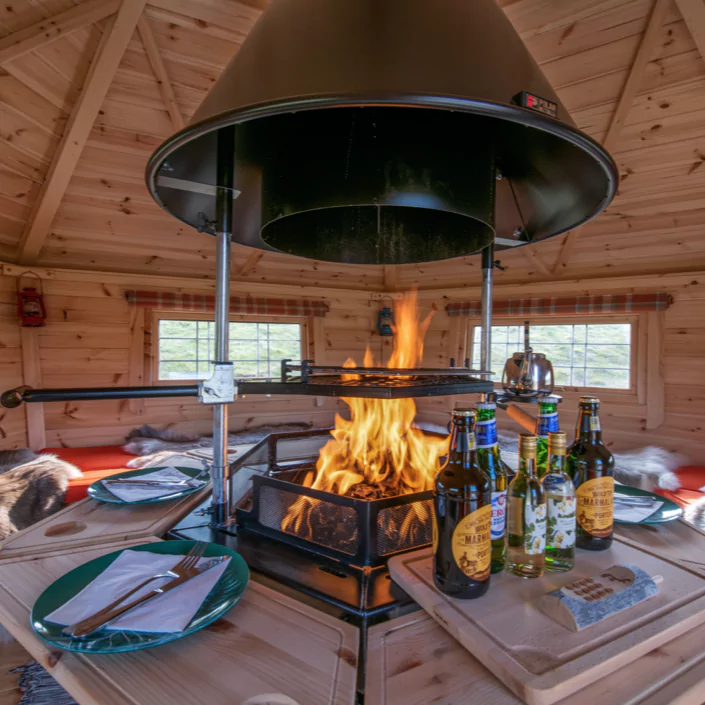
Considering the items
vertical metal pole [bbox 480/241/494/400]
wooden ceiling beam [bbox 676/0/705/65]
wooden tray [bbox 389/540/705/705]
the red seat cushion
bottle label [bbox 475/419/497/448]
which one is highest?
wooden ceiling beam [bbox 676/0/705/65]

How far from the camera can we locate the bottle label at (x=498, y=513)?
838 millimetres

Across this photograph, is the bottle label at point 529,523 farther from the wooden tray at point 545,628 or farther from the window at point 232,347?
the window at point 232,347

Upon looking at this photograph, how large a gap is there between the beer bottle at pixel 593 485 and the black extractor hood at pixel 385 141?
0.48m

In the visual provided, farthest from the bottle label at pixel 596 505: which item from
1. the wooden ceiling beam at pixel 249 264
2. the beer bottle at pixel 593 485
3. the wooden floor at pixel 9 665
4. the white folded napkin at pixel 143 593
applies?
the wooden ceiling beam at pixel 249 264

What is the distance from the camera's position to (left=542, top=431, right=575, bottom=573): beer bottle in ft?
2.87

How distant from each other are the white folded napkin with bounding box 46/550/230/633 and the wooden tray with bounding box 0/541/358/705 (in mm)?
36

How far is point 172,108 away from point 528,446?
2.93m

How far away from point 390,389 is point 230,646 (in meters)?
0.55

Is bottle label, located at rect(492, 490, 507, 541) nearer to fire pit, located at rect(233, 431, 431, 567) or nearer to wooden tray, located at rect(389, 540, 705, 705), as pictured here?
wooden tray, located at rect(389, 540, 705, 705)

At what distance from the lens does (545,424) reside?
0.99 m

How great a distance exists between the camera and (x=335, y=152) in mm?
1023

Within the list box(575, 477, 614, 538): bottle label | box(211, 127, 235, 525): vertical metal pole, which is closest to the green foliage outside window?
box(211, 127, 235, 525): vertical metal pole

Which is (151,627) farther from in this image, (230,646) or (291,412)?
(291,412)

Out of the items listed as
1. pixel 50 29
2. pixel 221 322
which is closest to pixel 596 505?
pixel 221 322
